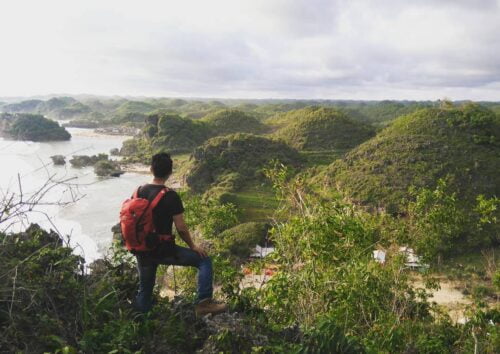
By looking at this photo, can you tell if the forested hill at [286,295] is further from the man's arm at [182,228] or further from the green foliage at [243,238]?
the green foliage at [243,238]

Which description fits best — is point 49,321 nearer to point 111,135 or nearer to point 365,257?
point 365,257

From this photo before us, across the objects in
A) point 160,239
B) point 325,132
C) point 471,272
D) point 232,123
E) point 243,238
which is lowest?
point 471,272

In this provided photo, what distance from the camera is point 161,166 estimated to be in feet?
12.1

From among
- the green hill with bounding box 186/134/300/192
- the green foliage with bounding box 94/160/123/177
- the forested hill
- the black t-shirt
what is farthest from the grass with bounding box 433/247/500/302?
the green foliage with bounding box 94/160/123/177

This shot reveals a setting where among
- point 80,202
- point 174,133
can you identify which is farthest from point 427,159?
point 174,133

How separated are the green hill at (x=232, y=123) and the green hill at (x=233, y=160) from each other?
2354cm

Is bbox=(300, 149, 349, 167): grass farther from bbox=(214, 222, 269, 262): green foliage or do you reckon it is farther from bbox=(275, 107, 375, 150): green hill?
bbox=(214, 222, 269, 262): green foliage

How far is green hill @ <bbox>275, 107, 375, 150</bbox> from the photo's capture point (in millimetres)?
57688

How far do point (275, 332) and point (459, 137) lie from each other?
4015cm

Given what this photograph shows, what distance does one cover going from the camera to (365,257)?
18.7ft

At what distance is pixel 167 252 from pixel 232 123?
253 feet

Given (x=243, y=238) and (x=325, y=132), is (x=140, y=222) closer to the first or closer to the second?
(x=243, y=238)

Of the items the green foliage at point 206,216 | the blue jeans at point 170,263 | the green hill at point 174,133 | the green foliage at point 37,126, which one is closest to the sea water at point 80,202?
the green foliage at point 206,216

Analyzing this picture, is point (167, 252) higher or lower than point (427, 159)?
higher
